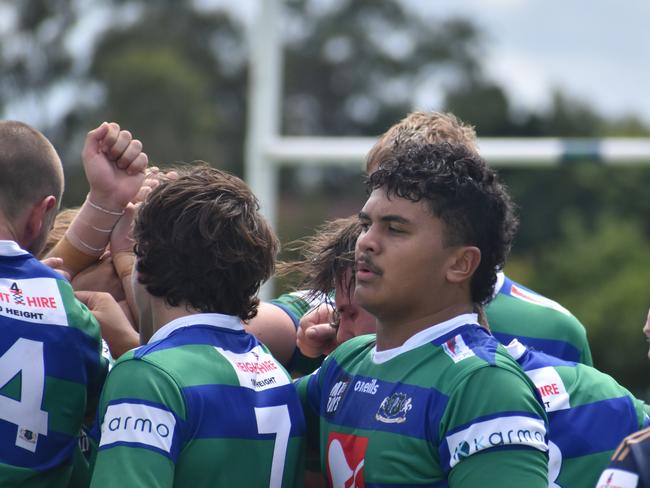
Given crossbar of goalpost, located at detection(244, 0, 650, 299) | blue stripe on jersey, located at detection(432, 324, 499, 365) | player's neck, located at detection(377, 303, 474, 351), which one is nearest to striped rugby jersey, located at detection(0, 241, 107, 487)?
player's neck, located at detection(377, 303, 474, 351)

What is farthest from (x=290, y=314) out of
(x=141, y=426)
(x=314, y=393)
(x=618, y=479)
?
(x=618, y=479)

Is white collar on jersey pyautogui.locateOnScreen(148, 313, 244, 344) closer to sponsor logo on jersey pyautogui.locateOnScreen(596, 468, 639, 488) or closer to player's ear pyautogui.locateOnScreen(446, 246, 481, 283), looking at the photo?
player's ear pyautogui.locateOnScreen(446, 246, 481, 283)

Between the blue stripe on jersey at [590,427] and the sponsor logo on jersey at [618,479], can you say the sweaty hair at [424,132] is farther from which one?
the sponsor logo on jersey at [618,479]

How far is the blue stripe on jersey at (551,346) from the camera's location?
12.6 ft

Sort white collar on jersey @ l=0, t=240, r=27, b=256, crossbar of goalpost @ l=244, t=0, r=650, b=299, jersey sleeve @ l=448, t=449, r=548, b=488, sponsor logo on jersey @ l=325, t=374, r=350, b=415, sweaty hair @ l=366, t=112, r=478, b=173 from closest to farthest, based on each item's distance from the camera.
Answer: jersey sleeve @ l=448, t=449, r=548, b=488
sponsor logo on jersey @ l=325, t=374, r=350, b=415
white collar on jersey @ l=0, t=240, r=27, b=256
sweaty hair @ l=366, t=112, r=478, b=173
crossbar of goalpost @ l=244, t=0, r=650, b=299

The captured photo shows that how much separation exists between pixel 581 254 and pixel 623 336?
4.95m

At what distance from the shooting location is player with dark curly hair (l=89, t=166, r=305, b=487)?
110 inches

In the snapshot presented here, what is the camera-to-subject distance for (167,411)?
9.24 feet

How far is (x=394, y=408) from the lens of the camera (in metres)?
2.94

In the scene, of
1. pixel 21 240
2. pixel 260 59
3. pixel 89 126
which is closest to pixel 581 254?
pixel 89 126

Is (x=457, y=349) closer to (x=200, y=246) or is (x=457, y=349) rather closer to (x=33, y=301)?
(x=200, y=246)

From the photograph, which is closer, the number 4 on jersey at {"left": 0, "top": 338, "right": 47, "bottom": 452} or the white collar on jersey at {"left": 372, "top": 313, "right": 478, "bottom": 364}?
the white collar on jersey at {"left": 372, "top": 313, "right": 478, "bottom": 364}

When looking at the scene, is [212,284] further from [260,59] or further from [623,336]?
[623,336]

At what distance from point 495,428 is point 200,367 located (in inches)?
26.7
